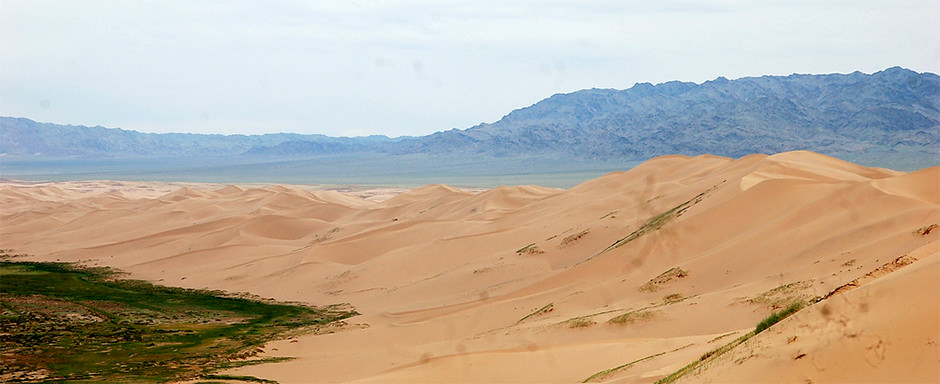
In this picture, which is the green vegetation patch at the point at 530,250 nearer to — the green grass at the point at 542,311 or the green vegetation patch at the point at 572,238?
the green vegetation patch at the point at 572,238

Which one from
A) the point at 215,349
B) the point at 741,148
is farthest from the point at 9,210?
the point at 741,148

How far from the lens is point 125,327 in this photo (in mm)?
28891

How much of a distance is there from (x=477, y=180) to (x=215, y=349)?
13762 centimetres

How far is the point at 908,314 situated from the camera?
835 cm

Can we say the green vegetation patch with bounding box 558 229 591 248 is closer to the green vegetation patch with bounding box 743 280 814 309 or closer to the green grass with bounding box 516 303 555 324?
the green grass with bounding box 516 303 555 324

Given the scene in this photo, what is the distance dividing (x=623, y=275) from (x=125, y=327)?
19168mm

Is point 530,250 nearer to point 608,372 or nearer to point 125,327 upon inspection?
point 125,327

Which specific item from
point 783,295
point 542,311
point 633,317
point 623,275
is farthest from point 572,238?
point 783,295

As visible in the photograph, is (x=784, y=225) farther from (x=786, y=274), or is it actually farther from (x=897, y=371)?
(x=897, y=371)

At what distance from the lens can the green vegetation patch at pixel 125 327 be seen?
2133 cm

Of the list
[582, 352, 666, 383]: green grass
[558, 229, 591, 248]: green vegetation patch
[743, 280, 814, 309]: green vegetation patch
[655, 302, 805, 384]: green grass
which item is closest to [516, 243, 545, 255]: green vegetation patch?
[558, 229, 591, 248]: green vegetation patch

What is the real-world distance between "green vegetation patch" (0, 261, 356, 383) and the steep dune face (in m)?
2.15

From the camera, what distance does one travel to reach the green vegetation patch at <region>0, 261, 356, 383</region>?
21328 mm

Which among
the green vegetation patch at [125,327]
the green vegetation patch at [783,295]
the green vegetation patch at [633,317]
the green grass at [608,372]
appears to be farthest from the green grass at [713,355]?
the green vegetation patch at [125,327]
